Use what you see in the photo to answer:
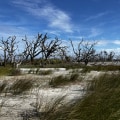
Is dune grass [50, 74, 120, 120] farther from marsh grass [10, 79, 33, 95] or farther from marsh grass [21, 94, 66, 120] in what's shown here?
marsh grass [10, 79, 33, 95]

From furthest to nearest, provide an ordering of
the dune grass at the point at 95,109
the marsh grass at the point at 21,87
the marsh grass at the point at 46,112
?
the marsh grass at the point at 21,87, the marsh grass at the point at 46,112, the dune grass at the point at 95,109

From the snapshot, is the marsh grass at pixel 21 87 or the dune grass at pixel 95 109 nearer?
the dune grass at pixel 95 109

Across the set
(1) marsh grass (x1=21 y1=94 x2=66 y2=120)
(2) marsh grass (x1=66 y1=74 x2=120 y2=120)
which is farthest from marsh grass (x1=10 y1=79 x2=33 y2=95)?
(2) marsh grass (x1=66 y1=74 x2=120 y2=120)

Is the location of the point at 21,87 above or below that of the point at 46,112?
above

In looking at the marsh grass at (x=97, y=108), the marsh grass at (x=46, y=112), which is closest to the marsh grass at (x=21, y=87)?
the marsh grass at (x=46, y=112)

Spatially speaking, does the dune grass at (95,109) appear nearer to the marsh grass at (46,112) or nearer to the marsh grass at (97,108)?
the marsh grass at (97,108)

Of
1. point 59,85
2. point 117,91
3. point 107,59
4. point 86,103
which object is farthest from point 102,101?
point 107,59

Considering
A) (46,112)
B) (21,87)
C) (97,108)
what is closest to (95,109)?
(97,108)

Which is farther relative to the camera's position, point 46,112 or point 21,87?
point 21,87

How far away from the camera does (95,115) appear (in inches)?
165

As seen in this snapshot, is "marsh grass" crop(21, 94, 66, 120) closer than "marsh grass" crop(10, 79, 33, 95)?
Yes

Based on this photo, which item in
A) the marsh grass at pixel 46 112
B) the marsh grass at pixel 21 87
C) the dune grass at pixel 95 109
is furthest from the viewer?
the marsh grass at pixel 21 87

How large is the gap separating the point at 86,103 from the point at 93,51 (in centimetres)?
4098

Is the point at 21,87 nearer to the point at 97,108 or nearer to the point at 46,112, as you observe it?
the point at 46,112
